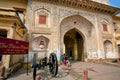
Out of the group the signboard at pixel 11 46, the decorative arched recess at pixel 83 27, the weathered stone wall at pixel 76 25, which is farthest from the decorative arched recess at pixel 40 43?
the signboard at pixel 11 46

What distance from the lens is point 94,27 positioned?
1459 cm

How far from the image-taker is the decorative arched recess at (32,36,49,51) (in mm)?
11352

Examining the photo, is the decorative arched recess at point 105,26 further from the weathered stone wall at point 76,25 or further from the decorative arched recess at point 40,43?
the decorative arched recess at point 40,43

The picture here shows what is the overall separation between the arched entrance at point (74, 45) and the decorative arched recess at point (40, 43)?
234 inches

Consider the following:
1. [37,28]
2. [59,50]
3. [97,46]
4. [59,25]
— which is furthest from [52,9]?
[97,46]

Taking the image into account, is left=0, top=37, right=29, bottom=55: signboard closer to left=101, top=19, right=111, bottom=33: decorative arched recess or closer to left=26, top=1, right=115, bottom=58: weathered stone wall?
left=26, top=1, right=115, bottom=58: weathered stone wall

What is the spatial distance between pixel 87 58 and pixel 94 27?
4.21 m

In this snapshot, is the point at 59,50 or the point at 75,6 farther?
the point at 75,6

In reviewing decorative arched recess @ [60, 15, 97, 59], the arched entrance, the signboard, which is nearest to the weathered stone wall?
decorative arched recess @ [60, 15, 97, 59]

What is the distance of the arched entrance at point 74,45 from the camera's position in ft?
54.3

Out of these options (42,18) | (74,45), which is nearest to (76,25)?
(42,18)

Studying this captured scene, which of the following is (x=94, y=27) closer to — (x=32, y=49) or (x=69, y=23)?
(x=69, y=23)

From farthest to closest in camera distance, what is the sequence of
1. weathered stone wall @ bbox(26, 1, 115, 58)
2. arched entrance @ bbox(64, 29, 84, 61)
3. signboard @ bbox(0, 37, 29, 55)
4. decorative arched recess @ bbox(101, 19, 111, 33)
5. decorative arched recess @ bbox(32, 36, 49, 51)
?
arched entrance @ bbox(64, 29, 84, 61) < decorative arched recess @ bbox(101, 19, 111, 33) < weathered stone wall @ bbox(26, 1, 115, 58) < decorative arched recess @ bbox(32, 36, 49, 51) < signboard @ bbox(0, 37, 29, 55)

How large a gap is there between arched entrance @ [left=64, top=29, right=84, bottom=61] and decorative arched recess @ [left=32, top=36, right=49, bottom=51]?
19.5 ft
